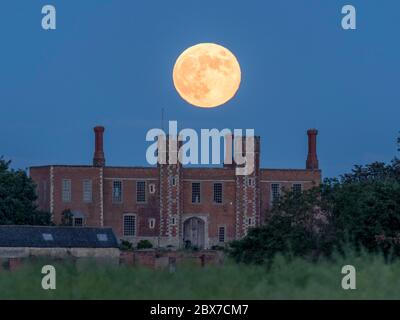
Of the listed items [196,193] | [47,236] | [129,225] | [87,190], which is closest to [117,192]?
[87,190]

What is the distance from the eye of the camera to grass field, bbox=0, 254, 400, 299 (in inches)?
583

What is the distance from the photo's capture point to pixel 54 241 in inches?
2525

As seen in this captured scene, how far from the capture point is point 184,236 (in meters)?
88.6

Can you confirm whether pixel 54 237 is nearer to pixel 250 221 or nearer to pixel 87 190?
pixel 87 190

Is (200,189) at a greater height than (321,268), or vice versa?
(200,189)

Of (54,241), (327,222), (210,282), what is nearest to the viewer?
(210,282)

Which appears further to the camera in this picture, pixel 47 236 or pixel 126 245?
pixel 126 245

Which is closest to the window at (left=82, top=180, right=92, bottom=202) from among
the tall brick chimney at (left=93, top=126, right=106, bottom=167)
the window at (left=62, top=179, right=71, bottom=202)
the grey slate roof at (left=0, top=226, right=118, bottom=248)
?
the window at (left=62, top=179, right=71, bottom=202)

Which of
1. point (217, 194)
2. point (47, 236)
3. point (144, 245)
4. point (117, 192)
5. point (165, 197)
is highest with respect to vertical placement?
point (117, 192)

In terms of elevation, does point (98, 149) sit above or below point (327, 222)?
above

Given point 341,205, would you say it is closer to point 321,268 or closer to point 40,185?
point 321,268

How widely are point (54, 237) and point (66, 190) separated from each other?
22.6 m
